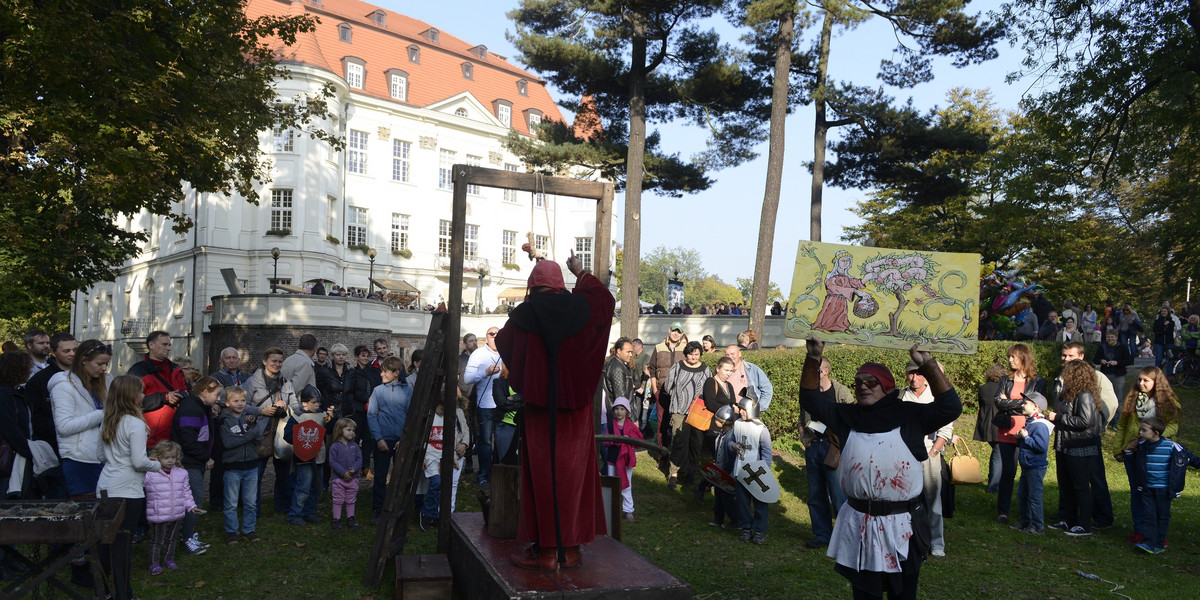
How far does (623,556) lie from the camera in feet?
18.6

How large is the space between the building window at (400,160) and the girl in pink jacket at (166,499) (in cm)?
4255

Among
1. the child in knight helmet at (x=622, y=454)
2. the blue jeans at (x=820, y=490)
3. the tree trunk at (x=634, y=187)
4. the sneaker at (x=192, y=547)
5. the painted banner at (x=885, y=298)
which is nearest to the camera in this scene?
the painted banner at (x=885, y=298)

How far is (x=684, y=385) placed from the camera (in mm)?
11305

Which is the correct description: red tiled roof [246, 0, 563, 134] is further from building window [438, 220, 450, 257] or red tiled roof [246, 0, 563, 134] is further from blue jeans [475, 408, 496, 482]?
blue jeans [475, 408, 496, 482]

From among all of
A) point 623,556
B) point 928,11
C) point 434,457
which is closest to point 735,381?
point 434,457

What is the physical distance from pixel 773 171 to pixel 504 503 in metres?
15.8

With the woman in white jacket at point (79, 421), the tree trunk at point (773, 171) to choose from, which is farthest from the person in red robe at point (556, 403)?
the tree trunk at point (773, 171)

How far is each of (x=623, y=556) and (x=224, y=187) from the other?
14244 mm

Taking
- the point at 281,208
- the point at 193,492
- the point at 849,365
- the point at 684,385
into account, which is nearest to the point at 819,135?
the point at 849,365

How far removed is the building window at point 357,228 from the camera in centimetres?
4634

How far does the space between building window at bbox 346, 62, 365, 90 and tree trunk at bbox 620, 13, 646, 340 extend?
93.7 feet

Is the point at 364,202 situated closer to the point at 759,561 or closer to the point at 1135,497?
the point at 759,561

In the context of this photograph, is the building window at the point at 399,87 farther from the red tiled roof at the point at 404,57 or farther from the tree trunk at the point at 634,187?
the tree trunk at the point at 634,187

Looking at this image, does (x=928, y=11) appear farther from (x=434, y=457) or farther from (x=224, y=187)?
(x=434, y=457)
